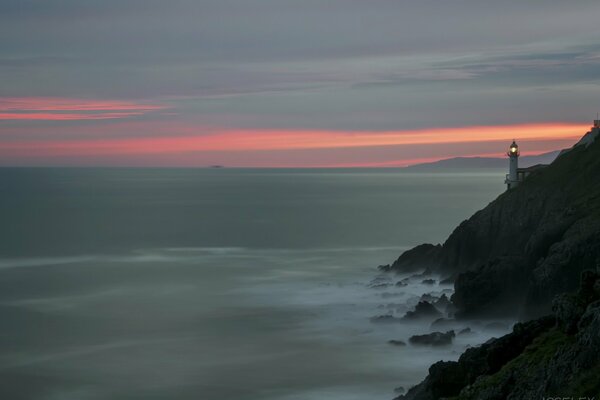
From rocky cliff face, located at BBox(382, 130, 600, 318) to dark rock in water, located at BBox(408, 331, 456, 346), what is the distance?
5205mm

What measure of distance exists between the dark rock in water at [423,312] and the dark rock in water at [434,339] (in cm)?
568

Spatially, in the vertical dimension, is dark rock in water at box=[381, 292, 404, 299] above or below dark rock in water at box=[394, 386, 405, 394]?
above

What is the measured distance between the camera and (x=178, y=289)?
82.7 metres

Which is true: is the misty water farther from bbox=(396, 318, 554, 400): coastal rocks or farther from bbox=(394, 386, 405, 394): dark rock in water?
bbox=(396, 318, 554, 400): coastal rocks

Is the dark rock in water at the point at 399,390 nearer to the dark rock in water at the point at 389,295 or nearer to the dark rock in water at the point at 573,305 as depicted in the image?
the dark rock in water at the point at 573,305

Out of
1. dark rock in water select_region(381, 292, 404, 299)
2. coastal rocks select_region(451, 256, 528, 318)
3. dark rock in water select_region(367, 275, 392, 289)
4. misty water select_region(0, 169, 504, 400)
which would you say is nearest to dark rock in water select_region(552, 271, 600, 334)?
misty water select_region(0, 169, 504, 400)

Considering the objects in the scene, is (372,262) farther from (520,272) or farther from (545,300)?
(545,300)

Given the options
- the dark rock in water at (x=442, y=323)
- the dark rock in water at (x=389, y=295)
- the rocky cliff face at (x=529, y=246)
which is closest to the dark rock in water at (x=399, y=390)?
the dark rock in water at (x=442, y=323)

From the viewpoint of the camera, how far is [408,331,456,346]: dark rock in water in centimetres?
5291

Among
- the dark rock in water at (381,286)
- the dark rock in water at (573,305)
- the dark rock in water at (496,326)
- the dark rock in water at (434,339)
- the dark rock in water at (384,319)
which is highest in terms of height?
the dark rock in water at (573,305)

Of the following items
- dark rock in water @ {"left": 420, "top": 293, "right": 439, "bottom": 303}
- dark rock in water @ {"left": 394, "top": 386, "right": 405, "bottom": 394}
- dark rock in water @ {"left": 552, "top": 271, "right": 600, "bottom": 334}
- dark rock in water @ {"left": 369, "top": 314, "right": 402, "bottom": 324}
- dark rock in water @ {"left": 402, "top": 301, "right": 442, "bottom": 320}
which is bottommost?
dark rock in water @ {"left": 394, "top": 386, "right": 405, "bottom": 394}

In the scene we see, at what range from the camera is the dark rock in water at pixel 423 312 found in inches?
2376

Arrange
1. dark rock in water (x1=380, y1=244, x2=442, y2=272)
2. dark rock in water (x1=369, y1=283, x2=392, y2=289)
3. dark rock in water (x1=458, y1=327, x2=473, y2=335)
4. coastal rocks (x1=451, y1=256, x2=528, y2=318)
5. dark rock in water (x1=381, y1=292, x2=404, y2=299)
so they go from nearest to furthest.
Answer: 1. dark rock in water (x1=458, y1=327, x2=473, y2=335)
2. coastal rocks (x1=451, y1=256, x2=528, y2=318)
3. dark rock in water (x1=381, y1=292, x2=404, y2=299)
4. dark rock in water (x1=369, y1=283, x2=392, y2=289)
5. dark rock in water (x1=380, y1=244, x2=442, y2=272)

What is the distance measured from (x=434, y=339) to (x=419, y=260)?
30603 mm
